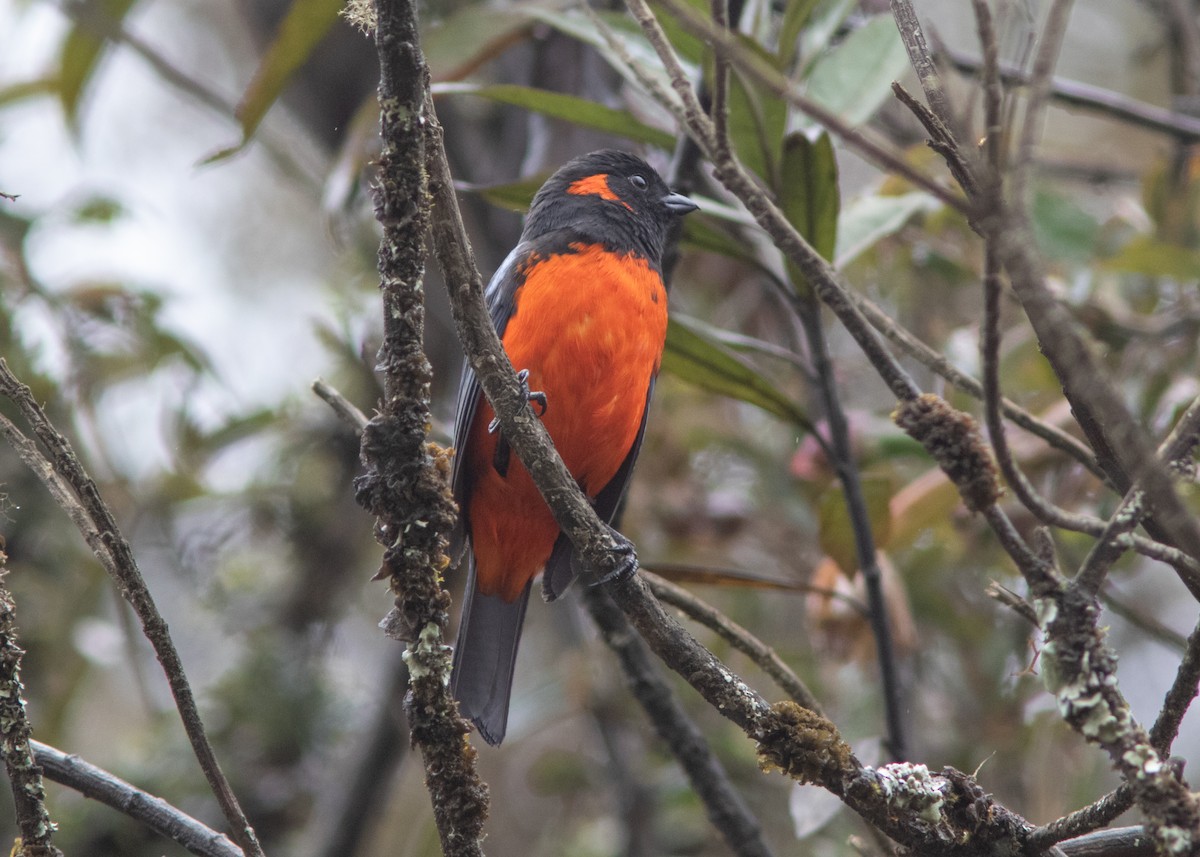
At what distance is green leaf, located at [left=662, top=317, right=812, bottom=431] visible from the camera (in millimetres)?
3357

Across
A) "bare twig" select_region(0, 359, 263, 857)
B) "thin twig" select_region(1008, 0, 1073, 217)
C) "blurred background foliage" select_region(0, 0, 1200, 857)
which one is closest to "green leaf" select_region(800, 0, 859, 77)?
"blurred background foliage" select_region(0, 0, 1200, 857)

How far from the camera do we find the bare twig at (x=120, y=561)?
1880 mm

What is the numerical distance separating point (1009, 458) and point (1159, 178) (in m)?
3.68

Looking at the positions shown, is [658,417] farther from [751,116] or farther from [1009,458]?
[1009,458]

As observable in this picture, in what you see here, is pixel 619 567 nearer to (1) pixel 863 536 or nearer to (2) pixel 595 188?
(1) pixel 863 536

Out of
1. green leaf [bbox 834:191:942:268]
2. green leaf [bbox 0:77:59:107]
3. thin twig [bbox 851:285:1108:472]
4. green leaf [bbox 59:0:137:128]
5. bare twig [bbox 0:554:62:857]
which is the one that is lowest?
bare twig [bbox 0:554:62:857]

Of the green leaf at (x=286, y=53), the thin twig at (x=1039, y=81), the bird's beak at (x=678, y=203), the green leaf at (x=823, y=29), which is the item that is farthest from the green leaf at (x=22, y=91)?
the thin twig at (x=1039, y=81)

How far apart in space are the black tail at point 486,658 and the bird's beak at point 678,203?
1.32 m

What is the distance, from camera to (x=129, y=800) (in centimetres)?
213

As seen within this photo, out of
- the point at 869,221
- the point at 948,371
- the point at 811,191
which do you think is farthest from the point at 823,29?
the point at 948,371

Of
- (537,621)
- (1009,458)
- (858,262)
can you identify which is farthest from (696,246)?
(537,621)

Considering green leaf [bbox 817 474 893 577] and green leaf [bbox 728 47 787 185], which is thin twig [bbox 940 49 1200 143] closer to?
green leaf [bbox 728 47 787 185]

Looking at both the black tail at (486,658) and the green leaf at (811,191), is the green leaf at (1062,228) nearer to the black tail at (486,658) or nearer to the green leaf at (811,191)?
the green leaf at (811,191)

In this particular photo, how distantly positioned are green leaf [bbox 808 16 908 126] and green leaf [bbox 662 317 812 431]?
77 cm
